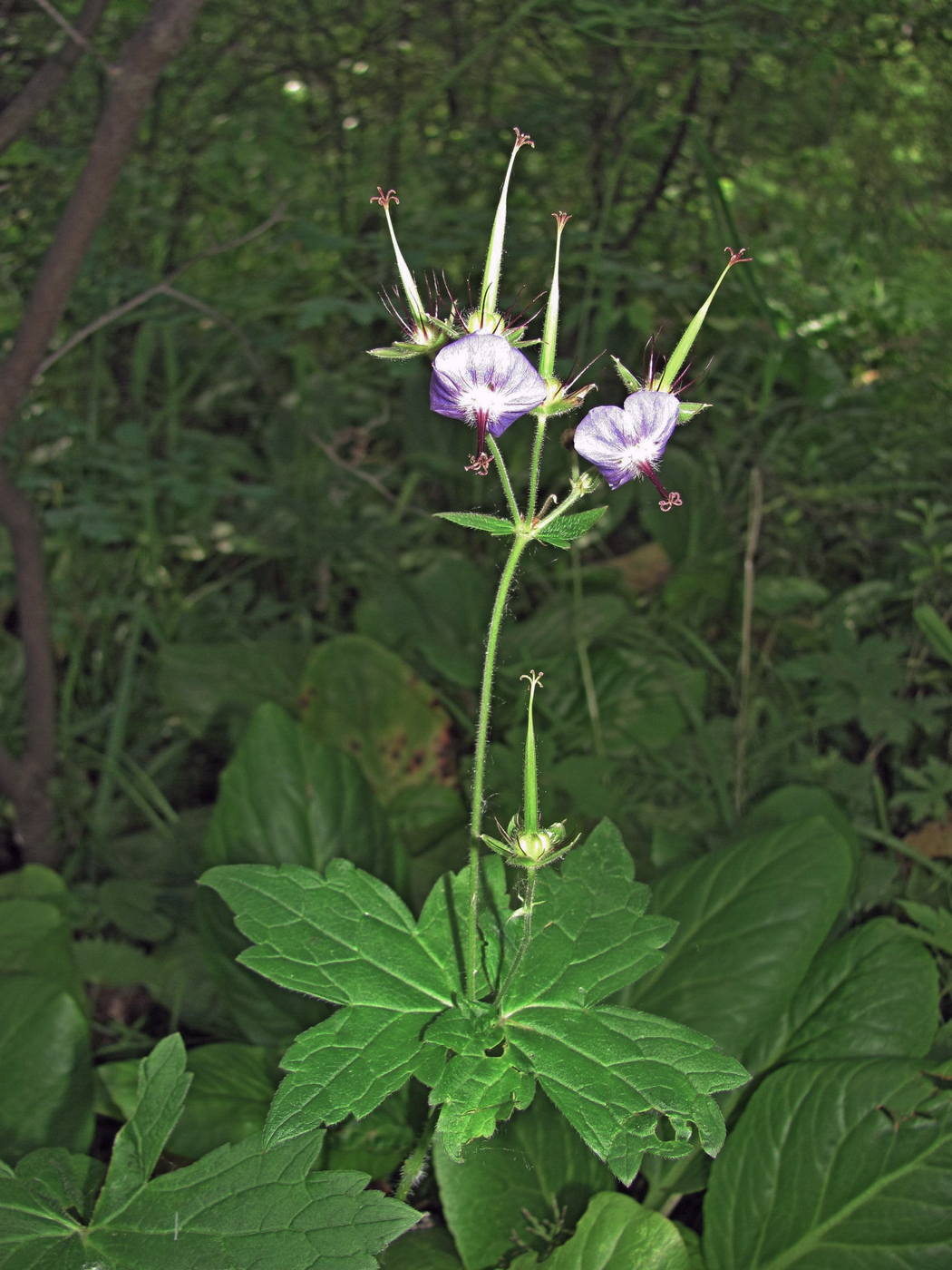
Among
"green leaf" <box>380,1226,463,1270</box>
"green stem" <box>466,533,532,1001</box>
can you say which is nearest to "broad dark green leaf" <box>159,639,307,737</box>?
"green leaf" <box>380,1226,463,1270</box>

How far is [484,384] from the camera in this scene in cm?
108

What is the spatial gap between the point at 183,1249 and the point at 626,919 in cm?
59

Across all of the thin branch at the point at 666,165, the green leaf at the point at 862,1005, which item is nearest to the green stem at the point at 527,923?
the green leaf at the point at 862,1005

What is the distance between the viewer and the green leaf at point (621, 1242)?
1.43 metres

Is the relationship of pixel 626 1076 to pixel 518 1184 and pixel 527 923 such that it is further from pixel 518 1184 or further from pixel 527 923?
pixel 518 1184

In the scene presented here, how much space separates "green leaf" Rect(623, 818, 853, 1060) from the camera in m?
1.76

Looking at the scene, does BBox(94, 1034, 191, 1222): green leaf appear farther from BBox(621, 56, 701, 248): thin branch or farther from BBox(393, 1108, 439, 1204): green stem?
BBox(621, 56, 701, 248): thin branch

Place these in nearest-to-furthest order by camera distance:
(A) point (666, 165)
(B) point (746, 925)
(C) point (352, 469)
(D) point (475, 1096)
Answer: (D) point (475, 1096), (B) point (746, 925), (C) point (352, 469), (A) point (666, 165)

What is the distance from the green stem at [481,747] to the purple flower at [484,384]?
0.39 feet

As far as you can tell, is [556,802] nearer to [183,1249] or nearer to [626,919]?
[626,919]

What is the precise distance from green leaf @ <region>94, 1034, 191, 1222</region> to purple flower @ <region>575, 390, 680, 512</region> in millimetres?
831

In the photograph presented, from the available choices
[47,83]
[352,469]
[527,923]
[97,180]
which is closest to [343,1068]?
[527,923]

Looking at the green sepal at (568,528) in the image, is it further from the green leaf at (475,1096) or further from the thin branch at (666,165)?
the thin branch at (666,165)

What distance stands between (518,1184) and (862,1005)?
22.4 inches
